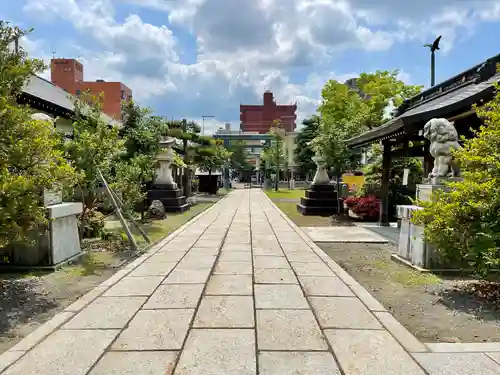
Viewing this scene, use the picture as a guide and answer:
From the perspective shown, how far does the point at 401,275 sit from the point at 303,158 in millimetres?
36160

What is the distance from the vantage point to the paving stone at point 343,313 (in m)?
3.66

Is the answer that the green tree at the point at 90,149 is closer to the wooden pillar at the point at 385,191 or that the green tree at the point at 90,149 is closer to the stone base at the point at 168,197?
the stone base at the point at 168,197

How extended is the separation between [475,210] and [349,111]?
21.8 metres

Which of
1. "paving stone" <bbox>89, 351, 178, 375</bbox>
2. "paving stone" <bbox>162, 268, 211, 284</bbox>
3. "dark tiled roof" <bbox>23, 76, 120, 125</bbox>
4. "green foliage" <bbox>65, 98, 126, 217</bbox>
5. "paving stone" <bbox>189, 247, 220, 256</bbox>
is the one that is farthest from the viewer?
"dark tiled roof" <bbox>23, 76, 120, 125</bbox>

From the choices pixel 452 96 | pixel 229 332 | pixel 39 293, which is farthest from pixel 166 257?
pixel 452 96

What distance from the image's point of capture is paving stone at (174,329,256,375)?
278cm

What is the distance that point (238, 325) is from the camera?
3580mm

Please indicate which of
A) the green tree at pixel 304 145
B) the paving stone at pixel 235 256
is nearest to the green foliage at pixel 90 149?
the paving stone at pixel 235 256

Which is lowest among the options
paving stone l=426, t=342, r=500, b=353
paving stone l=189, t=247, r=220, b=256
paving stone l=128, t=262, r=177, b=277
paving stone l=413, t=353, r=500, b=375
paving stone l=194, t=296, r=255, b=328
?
paving stone l=189, t=247, r=220, b=256

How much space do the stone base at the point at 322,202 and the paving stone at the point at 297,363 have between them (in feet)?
38.3

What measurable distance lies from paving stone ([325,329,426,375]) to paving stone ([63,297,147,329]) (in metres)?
1.93

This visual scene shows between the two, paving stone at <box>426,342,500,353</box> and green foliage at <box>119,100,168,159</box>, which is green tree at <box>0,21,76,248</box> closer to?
paving stone at <box>426,342,500,353</box>

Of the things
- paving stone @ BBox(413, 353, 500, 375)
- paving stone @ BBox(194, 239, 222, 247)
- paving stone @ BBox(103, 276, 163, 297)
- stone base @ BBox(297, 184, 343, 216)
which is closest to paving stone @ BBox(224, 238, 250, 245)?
paving stone @ BBox(194, 239, 222, 247)

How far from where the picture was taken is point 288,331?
3.47 metres
